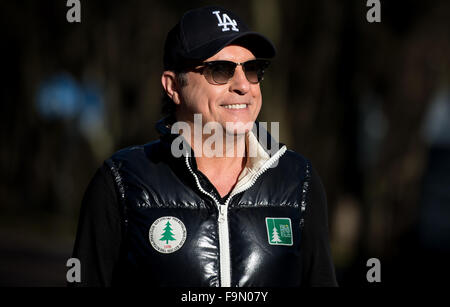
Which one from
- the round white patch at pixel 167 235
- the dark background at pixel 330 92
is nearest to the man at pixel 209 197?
the round white patch at pixel 167 235

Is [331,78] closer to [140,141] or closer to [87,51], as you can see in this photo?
[140,141]

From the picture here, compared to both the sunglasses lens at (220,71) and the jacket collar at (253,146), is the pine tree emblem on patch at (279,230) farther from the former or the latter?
the sunglasses lens at (220,71)

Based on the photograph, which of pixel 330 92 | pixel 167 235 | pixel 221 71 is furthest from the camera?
pixel 330 92

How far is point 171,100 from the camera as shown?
2.93 m

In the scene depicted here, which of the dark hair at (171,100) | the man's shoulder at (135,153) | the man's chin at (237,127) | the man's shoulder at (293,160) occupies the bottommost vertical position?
the man's shoulder at (293,160)

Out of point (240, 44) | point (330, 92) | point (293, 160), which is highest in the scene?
point (240, 44)

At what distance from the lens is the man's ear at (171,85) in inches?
110

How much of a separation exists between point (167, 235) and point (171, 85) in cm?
69

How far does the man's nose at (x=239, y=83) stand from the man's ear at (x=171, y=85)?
0.29 meters

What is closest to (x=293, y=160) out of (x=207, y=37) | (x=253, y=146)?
(x=253, y=146)

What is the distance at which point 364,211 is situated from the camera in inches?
353

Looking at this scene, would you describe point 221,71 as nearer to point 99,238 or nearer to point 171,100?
point 171,100
